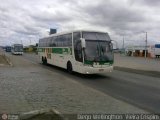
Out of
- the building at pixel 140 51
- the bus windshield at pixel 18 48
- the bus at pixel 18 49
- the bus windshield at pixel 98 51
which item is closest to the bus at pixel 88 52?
the bus windshield at pixel 98 51

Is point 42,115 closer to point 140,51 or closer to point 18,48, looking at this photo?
point 18,48

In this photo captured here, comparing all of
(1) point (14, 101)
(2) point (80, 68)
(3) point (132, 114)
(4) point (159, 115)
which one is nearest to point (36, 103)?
(1) point (14, 101)

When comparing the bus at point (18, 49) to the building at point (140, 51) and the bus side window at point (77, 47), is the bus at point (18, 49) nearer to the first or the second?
the building at point (140, 51)

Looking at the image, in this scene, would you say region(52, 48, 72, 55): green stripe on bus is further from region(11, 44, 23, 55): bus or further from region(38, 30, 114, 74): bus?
region(11, 44, 23, 55): bus

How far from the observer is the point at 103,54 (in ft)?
65.6

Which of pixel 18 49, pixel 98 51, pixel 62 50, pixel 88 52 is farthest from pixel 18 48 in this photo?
pixel 98 51

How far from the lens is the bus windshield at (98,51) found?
19766 millimetres

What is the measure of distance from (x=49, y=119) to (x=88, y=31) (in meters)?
14.5

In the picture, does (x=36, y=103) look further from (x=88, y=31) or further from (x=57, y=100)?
(x=88, y=31)

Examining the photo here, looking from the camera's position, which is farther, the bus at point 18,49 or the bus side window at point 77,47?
the bus at point 18,49

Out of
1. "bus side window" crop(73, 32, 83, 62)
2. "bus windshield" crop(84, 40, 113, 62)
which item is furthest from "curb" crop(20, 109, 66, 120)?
"bus side window" crop(73, 32, 83, 62)

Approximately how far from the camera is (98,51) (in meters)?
19.9

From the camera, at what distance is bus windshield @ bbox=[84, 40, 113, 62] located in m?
19.8

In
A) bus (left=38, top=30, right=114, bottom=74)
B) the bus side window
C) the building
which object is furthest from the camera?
the building
